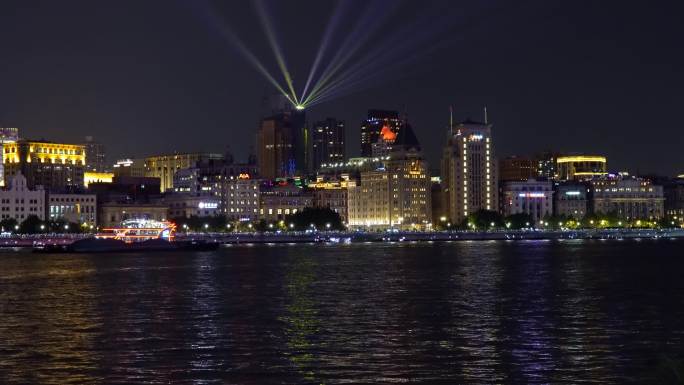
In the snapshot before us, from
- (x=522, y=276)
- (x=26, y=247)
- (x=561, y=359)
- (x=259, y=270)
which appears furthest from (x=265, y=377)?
(x=26, y=247)

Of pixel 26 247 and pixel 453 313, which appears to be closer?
pixel 453 313

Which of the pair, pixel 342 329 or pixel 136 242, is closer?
pixel 342 329

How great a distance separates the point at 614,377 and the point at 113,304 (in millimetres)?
29568

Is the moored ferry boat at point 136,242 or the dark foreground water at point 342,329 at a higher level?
the moored ferry boat at point 136,242

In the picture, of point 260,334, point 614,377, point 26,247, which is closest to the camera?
point 614,377

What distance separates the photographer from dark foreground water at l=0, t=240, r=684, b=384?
3172cm

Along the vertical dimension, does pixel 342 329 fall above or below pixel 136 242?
below

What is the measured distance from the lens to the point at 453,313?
157 ft

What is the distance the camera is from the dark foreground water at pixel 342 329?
104ft

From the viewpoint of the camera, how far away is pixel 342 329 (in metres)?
41.3

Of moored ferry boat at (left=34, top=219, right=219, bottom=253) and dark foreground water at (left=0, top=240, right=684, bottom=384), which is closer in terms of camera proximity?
dark foreground water at (left=0, top=240, right=684, bottom=384)

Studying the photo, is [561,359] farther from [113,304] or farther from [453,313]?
[113,304]

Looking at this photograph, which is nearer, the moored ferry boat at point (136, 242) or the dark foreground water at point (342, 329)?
the dark foreground water at point (342, 329)

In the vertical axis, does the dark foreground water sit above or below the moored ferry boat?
below
